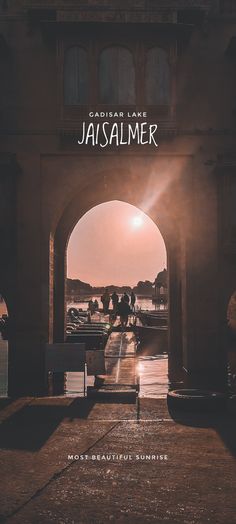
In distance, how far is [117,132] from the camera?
782 inches

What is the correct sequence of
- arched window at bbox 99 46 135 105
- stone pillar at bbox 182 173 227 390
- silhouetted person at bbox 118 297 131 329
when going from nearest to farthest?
stone pillar at bbox 182 173 227 390 → arched window at bbox 99 46 135 105 → silhouetted person at bbox 118 297 131 329

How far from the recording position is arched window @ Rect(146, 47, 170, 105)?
66.0ft

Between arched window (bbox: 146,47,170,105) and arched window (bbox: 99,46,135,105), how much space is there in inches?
22.6

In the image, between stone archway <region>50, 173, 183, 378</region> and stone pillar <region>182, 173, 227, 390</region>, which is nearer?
stone pillar <region>182, 173, 227, 390</region>

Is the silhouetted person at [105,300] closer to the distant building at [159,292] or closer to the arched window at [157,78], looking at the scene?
the distant building at [159,292]

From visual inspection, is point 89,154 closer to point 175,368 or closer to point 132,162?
point 132,162

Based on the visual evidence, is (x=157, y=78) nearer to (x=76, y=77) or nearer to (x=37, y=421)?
(x=76, y=77)

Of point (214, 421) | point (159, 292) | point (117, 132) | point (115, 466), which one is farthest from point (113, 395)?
point (159, 292)

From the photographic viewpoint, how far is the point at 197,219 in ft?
66.0

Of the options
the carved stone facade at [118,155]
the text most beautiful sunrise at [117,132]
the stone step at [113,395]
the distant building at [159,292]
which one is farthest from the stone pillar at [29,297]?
the distant building at [159,292]

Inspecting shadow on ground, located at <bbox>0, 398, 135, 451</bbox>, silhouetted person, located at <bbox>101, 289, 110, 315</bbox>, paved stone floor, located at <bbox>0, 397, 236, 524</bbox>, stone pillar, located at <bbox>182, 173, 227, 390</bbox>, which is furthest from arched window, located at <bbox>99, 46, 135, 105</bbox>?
silhouetted person, located at <bbox>101, 289, 110, 315</bbox>

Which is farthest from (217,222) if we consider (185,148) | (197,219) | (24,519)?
(24,519)

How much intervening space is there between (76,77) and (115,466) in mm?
13828

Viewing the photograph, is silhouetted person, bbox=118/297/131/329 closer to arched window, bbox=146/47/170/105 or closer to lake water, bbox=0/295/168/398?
lake water, bbox=0/295/168/398
